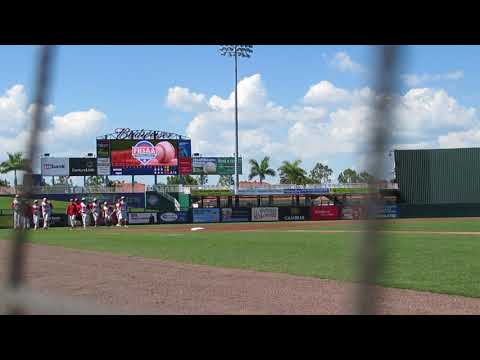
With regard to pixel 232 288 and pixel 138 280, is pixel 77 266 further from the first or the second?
pixel 232 288

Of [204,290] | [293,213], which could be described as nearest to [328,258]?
[204,290]

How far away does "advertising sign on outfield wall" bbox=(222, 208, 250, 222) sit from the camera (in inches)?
1398

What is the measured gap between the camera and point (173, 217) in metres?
34.6

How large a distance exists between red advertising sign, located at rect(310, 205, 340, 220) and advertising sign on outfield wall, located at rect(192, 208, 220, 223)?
247 inches

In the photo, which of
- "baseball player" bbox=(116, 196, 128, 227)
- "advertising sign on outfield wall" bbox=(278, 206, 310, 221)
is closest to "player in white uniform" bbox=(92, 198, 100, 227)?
"baseball player" bbox=(116, 196, 128, 227)

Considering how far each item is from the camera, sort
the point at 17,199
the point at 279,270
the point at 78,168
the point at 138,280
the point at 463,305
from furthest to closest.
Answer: the point at 78,168 < the point at 279,270 < the point at 138,280 < the point at 463,305 < the point at 17,199

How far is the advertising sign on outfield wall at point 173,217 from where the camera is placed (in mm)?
34219

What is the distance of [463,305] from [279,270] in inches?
155

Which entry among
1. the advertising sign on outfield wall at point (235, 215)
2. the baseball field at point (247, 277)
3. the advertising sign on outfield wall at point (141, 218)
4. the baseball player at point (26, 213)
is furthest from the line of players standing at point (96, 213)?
the baseball player at point (26, 213)

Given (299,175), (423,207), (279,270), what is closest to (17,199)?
(279,270)

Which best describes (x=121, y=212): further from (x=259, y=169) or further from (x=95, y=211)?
(x=259, y=169)

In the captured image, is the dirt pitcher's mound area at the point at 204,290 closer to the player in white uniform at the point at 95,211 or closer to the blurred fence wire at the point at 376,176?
the blurred fence wire at the point at 376,176

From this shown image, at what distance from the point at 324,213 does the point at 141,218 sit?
39.1 feet
